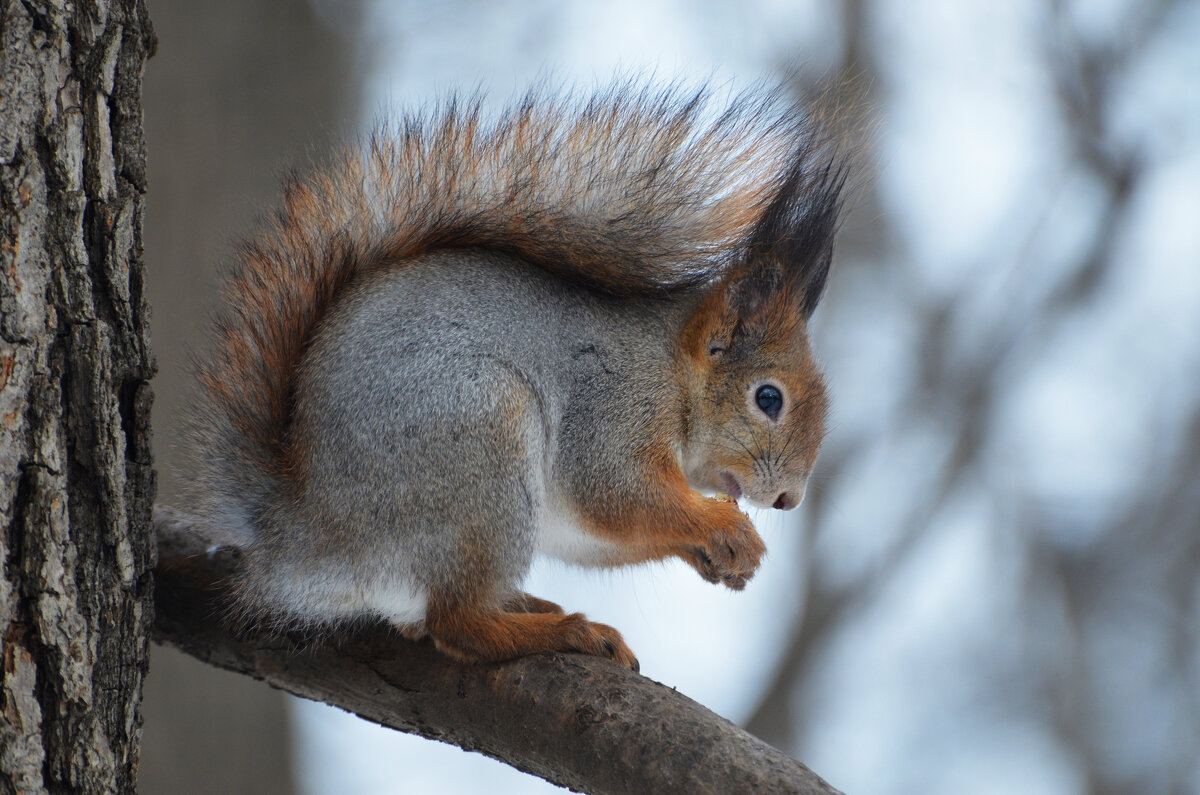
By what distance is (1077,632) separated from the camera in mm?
4016

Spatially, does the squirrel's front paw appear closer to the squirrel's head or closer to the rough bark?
the squirrel's head

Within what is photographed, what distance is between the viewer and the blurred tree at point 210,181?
2314mm

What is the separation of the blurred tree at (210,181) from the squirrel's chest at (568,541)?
888mm

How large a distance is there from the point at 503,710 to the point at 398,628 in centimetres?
25

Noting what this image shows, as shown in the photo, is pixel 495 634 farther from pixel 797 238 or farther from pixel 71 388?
pixel 797 238

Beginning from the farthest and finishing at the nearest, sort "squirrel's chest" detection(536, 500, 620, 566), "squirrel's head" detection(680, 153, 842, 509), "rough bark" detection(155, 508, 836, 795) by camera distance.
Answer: "squirrel's head" detection(680, 153, 842, 509)
"squirrel's chest" detection(536, 500, 620, 566)
"rough bark" detection(155, 508, 836, 795)

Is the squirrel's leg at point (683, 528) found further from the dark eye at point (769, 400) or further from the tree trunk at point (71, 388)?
the tree trunk at point (71, 388)

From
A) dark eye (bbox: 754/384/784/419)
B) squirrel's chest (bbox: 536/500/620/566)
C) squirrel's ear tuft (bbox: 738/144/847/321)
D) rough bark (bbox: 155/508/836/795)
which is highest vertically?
squirrel's ear tuft (bbox: 738/144/847/321)

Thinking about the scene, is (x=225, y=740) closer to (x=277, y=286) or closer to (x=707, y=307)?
(x=277, y=286)

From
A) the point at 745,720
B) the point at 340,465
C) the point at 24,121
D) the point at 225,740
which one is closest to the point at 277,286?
the point at 340,465

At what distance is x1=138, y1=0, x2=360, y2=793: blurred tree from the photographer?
7.59 feet

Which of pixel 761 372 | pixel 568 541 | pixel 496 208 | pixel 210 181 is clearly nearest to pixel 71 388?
pixel 496 208

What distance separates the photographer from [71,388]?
117 centimetres

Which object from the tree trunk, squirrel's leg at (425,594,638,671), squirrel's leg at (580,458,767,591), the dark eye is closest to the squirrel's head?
the dark eye
